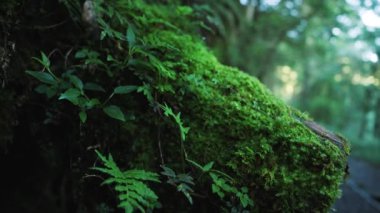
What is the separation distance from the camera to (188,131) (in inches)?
92.8

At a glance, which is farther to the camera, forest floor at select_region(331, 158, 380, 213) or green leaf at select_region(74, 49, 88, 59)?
forest floor at select_region(331, 158, 380, 213)

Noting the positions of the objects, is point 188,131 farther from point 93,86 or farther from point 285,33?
point 285,33

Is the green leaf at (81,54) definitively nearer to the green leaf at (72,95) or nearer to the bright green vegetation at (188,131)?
the bright green vegetation at (188,131)

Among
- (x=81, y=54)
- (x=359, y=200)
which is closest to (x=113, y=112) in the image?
(x=81, y=54)

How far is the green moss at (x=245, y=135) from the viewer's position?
206 centimetres

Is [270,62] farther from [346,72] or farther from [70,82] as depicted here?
[346,72]

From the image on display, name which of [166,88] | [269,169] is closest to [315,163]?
[269,169]

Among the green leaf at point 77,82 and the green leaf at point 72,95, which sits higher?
the green leaf at point 77,82

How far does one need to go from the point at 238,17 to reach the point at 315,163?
6203 mm

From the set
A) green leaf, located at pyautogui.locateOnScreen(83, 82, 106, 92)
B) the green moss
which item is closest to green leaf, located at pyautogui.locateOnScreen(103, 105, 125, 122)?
green leaf, located at pyautogui.locateOnScreen(83, 82, 106, 92)

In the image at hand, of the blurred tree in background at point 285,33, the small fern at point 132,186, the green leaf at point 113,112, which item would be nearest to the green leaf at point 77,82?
the green leaf at point 113,112

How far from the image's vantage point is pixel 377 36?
1295cm

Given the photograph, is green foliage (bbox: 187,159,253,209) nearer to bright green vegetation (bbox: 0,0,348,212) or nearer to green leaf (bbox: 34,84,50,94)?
bright green vegetation (bbox: 0,0,348,212)

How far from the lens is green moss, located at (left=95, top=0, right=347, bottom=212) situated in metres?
2.06
